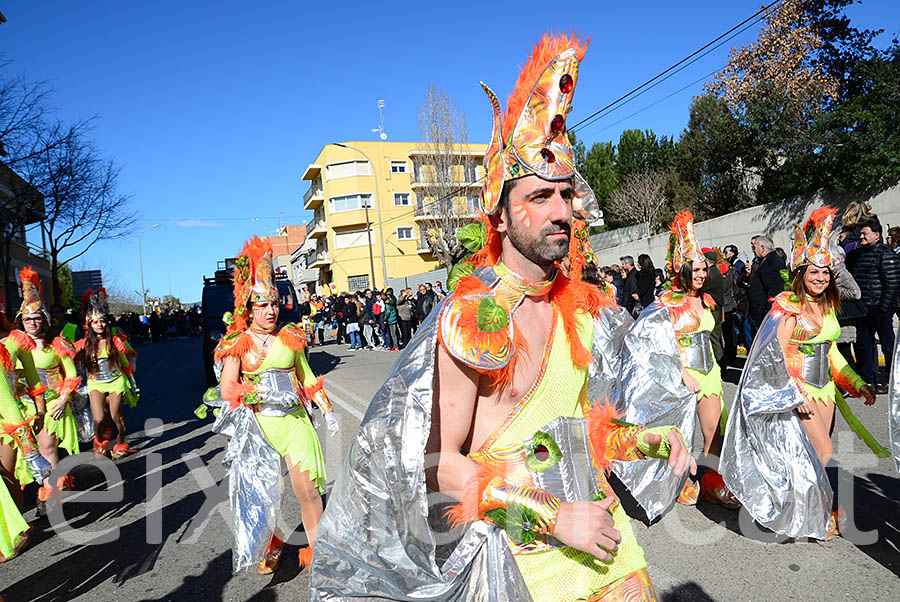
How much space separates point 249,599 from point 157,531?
185 cm

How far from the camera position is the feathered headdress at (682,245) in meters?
5.72

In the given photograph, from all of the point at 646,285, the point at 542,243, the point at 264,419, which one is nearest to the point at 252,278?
the point at 264,419

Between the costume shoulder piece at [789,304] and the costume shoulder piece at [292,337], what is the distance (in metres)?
3.43

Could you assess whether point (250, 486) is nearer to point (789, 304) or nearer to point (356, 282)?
point (789, 304)

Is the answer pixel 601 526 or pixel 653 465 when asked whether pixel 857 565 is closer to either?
pixel 653 465

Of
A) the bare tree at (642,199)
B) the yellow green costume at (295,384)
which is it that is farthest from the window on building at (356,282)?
the yellow green costume at (295,384)

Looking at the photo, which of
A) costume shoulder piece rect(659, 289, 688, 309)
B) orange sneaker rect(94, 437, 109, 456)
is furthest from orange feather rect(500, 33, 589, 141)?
orange sneaker rect(94, 437, 109, 456)

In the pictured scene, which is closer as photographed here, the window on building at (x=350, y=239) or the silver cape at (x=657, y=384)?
the silver cape at (x=657, y=384)

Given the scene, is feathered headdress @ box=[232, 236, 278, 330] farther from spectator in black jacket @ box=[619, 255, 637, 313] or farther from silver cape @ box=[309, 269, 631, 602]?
spectator in black jacket @ box=[619, 255, 637, 313]

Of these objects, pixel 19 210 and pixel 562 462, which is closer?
pixel 562 462

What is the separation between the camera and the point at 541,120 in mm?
2051

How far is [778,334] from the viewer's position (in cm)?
459

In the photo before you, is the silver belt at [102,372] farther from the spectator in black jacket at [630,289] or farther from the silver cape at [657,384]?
the spectator in black jacket at [630,289]

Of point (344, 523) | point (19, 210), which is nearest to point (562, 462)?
point (344, 523)
